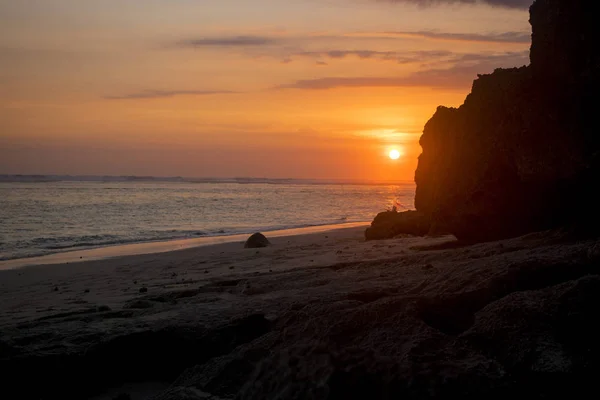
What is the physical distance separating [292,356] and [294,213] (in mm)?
34472

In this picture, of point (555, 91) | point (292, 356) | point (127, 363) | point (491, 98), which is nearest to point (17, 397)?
point (127, 363)

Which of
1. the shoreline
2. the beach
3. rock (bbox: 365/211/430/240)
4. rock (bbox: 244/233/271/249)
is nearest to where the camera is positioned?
the beach

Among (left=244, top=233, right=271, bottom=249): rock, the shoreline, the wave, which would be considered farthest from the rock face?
the wave

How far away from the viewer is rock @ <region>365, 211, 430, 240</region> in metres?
16.0

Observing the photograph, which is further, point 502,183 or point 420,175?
point 420,175

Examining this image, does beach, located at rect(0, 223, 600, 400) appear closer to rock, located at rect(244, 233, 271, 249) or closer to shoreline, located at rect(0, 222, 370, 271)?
shoreline, located at rect(0, 222, 370, 271)

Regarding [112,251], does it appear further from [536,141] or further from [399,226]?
[536,141]

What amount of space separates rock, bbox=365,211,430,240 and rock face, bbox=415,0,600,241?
17.3ft

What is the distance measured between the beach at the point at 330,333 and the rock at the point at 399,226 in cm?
789

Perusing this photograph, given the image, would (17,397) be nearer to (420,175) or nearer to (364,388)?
(364,388)

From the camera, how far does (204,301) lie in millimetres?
6797

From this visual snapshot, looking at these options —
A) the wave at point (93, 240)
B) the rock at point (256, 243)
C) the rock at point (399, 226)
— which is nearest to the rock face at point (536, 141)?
the rock at point (399, 226)

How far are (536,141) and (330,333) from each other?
14.9 ft

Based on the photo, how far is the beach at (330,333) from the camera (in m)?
3.11
